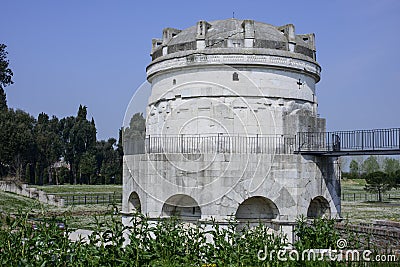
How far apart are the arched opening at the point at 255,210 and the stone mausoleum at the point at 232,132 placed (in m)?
0.03

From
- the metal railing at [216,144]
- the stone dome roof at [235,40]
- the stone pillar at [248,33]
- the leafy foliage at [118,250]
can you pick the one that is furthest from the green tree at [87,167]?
the leafy foliage at [118,250]

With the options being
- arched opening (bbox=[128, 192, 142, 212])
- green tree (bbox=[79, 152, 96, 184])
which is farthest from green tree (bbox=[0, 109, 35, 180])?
arched opening (bbox=[128, 192, 142, 212])

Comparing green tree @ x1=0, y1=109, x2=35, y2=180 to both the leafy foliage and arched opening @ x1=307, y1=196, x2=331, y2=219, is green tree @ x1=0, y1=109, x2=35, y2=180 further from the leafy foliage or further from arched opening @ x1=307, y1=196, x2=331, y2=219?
the leafy foliage

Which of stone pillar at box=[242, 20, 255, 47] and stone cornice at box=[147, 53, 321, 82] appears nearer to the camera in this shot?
stone cornice at box=[147, 53, 321, 82]

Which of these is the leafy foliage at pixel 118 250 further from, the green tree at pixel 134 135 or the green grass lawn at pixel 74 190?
the green grass lawn at pixel 74 190

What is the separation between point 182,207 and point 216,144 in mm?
2501

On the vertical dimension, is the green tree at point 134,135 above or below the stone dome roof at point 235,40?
below

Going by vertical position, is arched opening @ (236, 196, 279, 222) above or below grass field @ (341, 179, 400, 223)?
above

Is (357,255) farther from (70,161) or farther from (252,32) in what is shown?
(70,161)

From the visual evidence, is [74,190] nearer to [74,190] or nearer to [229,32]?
[74,190]

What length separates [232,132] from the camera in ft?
55.3

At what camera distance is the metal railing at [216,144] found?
1616 cm

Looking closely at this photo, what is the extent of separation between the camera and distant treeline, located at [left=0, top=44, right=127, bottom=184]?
53.1 metres

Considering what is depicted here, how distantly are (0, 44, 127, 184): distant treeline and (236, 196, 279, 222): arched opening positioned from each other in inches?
1514
